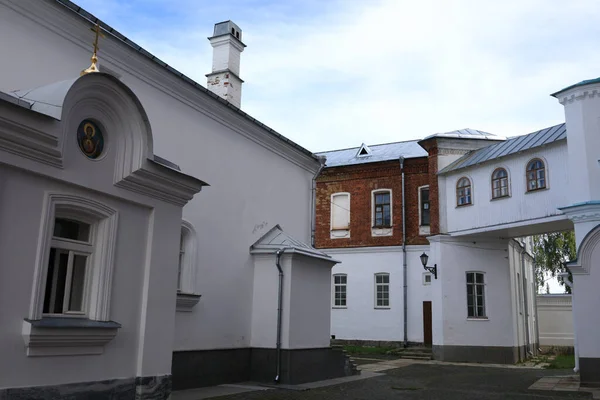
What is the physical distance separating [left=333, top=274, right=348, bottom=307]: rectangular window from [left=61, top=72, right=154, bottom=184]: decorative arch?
64.5 ft

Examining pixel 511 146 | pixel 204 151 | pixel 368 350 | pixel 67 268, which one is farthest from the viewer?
pixel 368 350

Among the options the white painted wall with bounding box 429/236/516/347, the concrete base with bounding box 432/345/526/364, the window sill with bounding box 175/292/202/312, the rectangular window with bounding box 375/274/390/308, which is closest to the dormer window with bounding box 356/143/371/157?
the rectangular window with bounding box 375/274/390/308

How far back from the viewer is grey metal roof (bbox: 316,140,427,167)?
2727cm

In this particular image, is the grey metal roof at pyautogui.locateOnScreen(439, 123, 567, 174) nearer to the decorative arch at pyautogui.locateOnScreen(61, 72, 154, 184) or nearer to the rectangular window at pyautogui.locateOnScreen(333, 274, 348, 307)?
the rectangular window at pyautogui.locateOnScreen(333, 274, 348, 307)

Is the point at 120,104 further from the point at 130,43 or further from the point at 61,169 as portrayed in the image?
the point at 130,43

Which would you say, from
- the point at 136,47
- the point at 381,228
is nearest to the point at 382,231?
the point at 381,228

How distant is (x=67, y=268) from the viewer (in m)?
7.00

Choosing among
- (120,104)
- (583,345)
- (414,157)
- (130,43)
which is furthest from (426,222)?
(120,104)

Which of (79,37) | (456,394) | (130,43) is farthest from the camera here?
(456,394)

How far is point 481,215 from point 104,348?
16.1 meters

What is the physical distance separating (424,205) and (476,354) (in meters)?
6.60

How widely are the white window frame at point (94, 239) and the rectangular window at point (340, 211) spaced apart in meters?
19.7

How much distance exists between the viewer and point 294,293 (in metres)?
13.0

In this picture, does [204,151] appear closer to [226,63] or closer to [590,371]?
[226,63]
